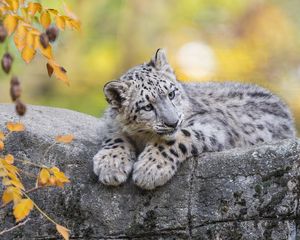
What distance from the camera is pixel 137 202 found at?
6.99 meters

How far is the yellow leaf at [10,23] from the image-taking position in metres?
5.24

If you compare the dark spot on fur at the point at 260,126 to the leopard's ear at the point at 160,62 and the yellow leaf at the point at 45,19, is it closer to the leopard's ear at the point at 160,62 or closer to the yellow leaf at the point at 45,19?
the leopard's ear at the point at 160,62

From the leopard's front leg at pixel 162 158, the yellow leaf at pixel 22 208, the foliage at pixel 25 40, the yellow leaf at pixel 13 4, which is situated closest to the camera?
the foliage at pixel 25 40

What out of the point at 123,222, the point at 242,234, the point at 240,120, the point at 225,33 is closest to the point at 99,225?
the point at 123,222

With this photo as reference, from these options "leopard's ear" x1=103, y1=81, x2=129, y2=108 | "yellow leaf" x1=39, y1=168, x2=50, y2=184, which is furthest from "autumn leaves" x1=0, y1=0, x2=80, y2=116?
"leopard's ear" x1=103, y1=81, x2=129, y2=108

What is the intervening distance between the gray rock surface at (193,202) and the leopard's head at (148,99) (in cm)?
41

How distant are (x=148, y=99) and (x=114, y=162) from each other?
60cm

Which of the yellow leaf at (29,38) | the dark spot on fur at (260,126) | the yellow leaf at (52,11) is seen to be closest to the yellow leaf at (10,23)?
the yellow leaf at (29,38)

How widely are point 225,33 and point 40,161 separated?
1215 cm

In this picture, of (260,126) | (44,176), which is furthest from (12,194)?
(260,126)

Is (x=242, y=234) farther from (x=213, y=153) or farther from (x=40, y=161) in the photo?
(x=40, y=161)

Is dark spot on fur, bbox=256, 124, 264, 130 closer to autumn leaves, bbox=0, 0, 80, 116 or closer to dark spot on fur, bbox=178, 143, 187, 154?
dark spot on fur, bbox=178, 143, 187, 154

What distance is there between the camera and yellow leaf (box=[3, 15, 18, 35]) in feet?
17.2

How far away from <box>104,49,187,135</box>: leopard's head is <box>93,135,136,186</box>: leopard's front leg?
19 cm
